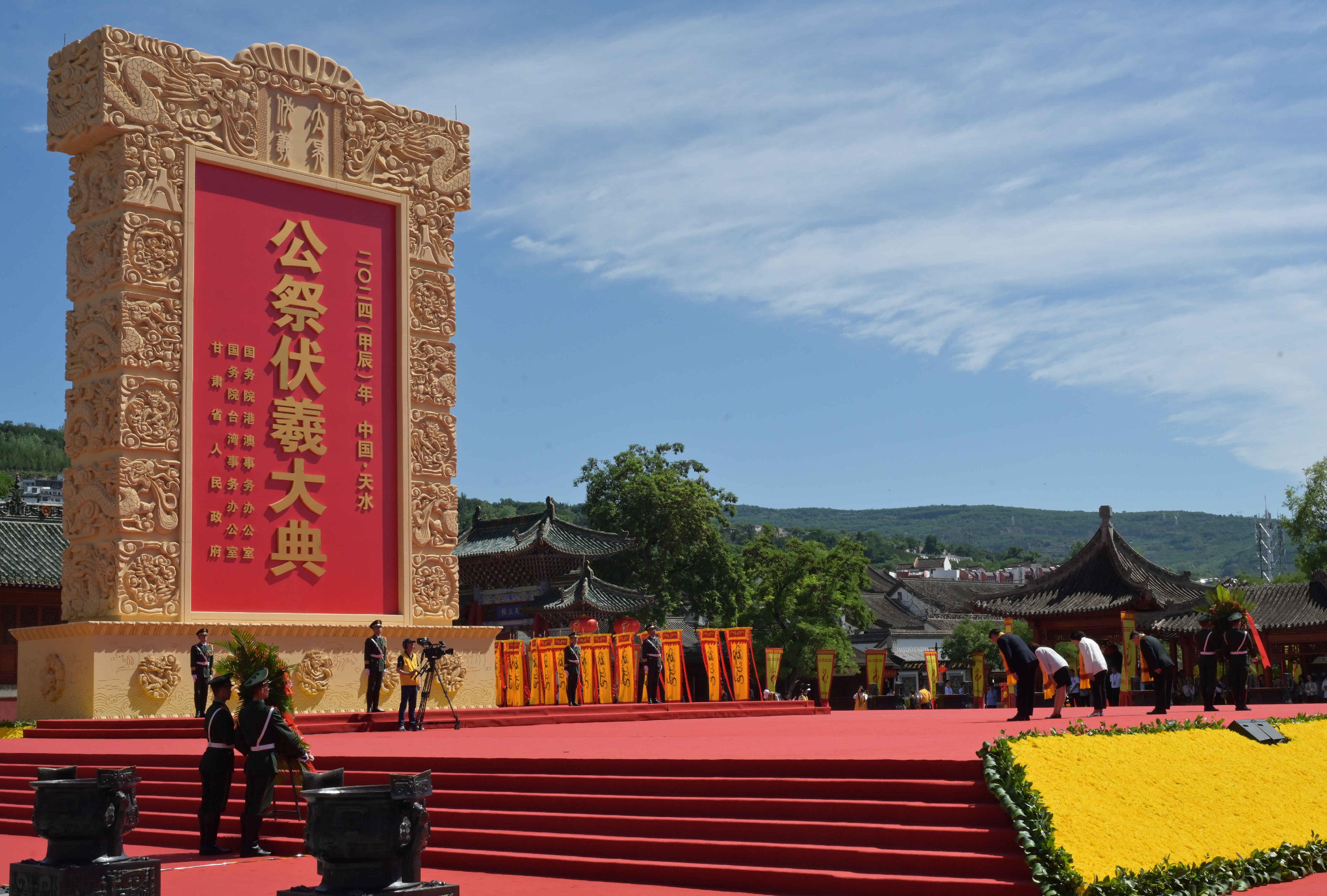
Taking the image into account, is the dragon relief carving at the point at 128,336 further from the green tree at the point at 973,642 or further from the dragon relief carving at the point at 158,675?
the green tree at the point at 973,642

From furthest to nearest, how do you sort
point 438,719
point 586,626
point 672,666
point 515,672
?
point 586,626 < point 515,672 < point 672,666 < point 438,719

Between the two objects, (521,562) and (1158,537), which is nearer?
(521,562)

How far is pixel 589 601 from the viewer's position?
3784 centimetres

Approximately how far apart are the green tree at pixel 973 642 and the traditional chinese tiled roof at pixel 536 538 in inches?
586

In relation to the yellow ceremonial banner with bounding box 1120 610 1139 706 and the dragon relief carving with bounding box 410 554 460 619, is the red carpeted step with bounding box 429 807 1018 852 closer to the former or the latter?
the dragon relief carving with bounding box 410 554 460 619

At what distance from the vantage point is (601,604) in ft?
125

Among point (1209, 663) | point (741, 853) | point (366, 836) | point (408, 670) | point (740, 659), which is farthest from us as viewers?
point (740, 659)

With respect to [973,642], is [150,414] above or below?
above

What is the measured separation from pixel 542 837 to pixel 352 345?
1084 cm

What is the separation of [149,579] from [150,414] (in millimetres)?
1993

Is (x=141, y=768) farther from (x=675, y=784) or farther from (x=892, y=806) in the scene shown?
(x=892, y=806)

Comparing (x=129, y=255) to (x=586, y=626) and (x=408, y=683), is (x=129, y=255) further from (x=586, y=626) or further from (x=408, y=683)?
(x=586, y=626)

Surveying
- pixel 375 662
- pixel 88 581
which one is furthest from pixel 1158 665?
pixel 88 581

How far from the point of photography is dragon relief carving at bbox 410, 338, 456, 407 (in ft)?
61.3
